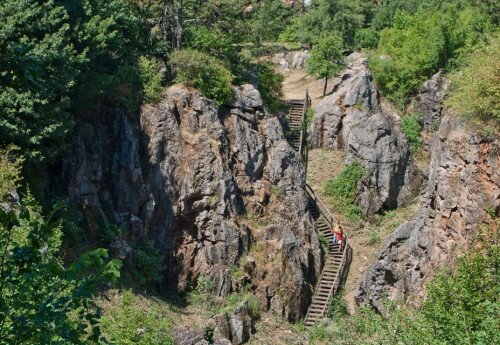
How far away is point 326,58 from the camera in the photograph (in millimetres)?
36875

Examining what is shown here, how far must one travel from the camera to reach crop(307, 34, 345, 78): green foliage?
36188mm

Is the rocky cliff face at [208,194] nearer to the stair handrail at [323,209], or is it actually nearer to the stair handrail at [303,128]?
the stair handrail at [323,209]

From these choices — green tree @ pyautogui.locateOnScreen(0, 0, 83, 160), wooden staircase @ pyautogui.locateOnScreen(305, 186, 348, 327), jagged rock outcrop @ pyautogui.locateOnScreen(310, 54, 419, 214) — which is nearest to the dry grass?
jagged rock outcrop @ pyautogui.locateOnScreen(310, 54, 419, 214)

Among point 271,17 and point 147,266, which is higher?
point 271,17

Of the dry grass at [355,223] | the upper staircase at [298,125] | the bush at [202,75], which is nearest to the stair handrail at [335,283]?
the dry grass at [355,223]

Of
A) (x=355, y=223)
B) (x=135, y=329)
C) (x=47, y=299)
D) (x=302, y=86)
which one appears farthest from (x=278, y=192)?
(x=47, y=299)

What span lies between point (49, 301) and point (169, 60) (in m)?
22.9

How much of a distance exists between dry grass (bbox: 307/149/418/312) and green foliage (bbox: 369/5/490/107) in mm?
4904

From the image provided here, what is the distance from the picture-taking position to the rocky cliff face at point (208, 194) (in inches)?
939

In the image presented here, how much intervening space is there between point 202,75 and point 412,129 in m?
11.6

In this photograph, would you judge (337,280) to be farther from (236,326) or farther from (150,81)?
(150,81)

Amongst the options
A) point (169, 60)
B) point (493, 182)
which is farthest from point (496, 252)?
point (169, 60)

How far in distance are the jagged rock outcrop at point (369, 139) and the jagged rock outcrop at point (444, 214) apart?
5971mm

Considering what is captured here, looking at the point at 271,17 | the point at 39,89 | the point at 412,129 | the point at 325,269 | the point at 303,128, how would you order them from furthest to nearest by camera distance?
the point at 271,17 → the point at 303,128 → the point at 412,129 → the point at 325,269 → the point at 39,89
